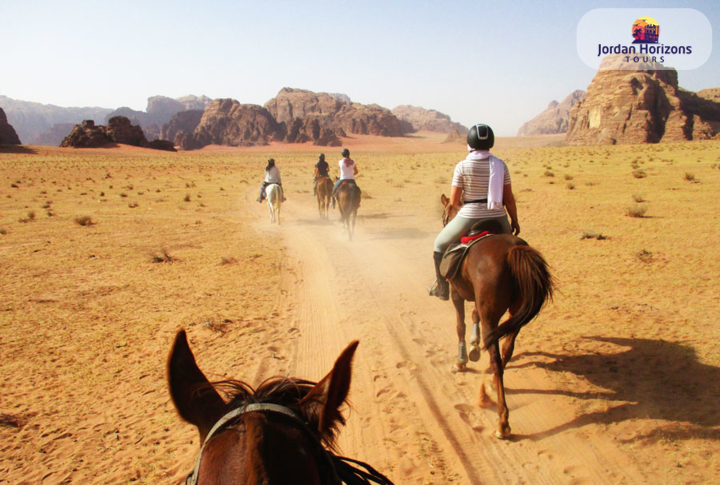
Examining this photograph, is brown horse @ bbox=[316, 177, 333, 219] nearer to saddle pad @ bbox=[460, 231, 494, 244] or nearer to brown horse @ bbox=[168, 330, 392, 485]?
saddle pad @ bbox=[460, 231, 494, 244]

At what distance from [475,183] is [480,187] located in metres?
0.07

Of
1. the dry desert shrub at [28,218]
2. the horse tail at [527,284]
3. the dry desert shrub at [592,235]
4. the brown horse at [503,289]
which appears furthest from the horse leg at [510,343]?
the dry desert shrub at [28,218]

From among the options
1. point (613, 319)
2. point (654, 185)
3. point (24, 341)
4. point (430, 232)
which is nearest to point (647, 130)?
point (654, 185)

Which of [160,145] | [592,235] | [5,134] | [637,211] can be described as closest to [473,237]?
[592,235]

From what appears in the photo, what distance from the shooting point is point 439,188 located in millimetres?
23078

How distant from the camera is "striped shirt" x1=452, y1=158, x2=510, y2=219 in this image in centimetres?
466

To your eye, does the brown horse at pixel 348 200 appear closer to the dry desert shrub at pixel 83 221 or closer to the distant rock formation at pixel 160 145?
the dry desert shrub at pixel 83 221

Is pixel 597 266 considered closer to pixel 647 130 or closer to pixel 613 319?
pixel 613 319

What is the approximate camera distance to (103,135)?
7862 cm

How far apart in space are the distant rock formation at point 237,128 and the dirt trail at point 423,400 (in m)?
114

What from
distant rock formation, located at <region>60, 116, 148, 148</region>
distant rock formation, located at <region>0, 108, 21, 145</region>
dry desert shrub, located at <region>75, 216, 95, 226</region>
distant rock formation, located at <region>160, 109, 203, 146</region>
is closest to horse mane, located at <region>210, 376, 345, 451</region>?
dry desert shrub, located at <region>75, 216, 95, 226</region>

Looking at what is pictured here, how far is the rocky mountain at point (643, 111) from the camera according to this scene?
6091 cm

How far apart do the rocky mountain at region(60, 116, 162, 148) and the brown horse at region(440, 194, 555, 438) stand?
293 feet

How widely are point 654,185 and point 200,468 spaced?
2201 cm
